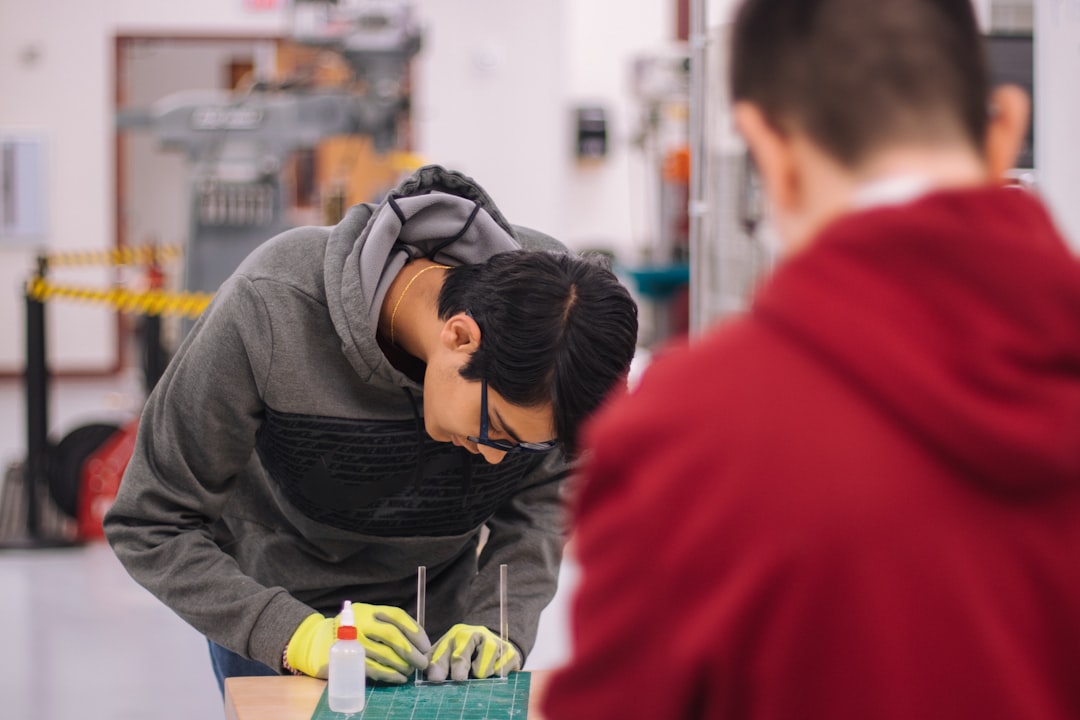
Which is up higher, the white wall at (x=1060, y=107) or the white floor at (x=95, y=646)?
the white wall at (x=1060, y=107)

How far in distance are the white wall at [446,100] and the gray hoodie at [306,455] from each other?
256 inches

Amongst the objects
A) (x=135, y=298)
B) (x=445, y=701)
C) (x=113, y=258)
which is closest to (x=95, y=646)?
(x=135, y=298)

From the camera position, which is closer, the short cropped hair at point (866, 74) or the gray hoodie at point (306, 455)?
the short cropped hair at point (866, 74)

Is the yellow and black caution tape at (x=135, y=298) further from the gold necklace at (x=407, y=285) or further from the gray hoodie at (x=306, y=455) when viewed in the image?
the gold necklace at (x=407, y=285)

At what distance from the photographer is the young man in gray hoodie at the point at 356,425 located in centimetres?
152

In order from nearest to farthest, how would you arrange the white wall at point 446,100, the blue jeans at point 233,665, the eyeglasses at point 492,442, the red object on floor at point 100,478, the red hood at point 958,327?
1. the red hood at point 958,327
2. the eyeglasses at point 492,442
3. the blue jeans at point 233,665
4. the red object on floor at point 100,478
5. the white wall at point 446,100

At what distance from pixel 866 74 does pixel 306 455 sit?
1144 millimetres

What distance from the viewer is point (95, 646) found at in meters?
3.75

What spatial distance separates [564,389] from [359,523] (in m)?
0.47

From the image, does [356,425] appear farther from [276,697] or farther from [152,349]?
[152,349]

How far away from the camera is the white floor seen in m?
3.30

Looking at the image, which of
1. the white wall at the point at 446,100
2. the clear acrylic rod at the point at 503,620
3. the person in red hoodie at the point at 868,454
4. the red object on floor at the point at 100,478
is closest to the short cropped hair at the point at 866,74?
the person in red hoodie at the point at 868,454

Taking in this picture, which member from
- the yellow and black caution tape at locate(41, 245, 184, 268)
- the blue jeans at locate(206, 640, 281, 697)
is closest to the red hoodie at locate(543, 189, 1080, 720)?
the blue jeans at locate(206, 640, 281, 697)

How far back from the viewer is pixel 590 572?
0.73 metres
